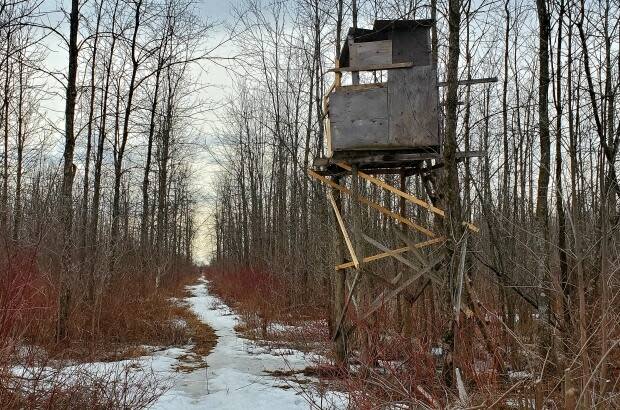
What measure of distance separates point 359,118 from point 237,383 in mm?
4510

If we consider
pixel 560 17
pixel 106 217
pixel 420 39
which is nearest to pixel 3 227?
pixel 420 39

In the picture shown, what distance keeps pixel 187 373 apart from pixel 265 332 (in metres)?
3.65

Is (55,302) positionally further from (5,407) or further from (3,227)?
(5,407)

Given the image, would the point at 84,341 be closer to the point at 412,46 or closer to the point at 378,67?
the point at 378,67

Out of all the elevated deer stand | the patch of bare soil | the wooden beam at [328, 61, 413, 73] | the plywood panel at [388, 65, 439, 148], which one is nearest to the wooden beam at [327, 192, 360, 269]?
the elevated deer stand

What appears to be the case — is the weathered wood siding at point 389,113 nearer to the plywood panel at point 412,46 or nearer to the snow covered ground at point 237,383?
the plywood panel at point 412,46

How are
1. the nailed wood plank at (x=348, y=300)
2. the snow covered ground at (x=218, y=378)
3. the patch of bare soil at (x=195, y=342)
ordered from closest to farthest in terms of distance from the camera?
the snow covered ground at (x=218, y=378) → the nailed wood plank at (x=348, y=300) → the patch of bare soil at (x=195, y=342)

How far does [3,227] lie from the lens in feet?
21.6

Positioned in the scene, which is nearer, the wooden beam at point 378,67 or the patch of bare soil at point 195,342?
the wooden beam at point 378,67

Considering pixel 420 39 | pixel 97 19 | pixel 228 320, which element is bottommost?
pixel 228 320

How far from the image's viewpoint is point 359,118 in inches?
308

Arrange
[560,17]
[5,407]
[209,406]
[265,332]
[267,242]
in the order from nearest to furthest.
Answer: [5,407]
[209,406]
[560,17]
[265,332]
[267,242]

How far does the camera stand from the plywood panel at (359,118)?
7797 mm

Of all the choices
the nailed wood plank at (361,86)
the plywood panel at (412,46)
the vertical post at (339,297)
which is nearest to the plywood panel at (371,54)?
the plywood panel at (412,46)
